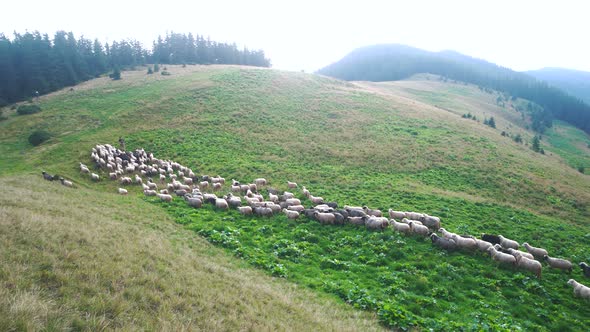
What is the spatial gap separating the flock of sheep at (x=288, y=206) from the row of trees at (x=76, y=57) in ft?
170

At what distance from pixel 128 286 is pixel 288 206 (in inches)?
508

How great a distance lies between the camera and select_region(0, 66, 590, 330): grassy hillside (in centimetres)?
1142

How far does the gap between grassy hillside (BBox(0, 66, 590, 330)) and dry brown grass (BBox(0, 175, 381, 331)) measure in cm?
195

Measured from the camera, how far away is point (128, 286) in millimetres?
7684

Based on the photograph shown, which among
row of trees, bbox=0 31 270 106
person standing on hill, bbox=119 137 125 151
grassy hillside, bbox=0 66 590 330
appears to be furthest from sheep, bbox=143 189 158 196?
row of trees, bbox=0 31 270 106

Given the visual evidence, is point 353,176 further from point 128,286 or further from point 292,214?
point 128,286

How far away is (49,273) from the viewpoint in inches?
273

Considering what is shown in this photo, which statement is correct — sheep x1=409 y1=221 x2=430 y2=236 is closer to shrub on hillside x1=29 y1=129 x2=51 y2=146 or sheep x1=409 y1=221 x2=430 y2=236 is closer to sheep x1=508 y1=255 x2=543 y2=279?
sheep x1=508 y1=255 x2=543 y2=279

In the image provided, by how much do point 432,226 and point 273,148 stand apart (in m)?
23.8

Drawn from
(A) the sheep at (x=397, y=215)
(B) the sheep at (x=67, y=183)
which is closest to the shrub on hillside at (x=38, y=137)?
(B) the sheep at (x=67, y=183)

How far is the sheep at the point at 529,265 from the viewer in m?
13.0

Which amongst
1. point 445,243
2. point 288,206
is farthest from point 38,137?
point 445,243

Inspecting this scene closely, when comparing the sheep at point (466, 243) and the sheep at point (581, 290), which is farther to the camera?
the sheep at point (466, 243)

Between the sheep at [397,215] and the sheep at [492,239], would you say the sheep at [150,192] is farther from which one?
the sheep at [492,239]
